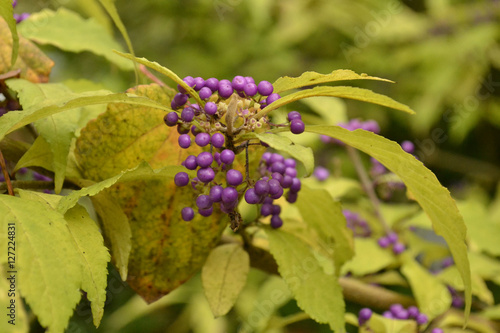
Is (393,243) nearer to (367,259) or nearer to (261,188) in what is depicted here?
(367,259)

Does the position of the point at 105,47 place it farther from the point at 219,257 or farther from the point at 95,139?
the point at 219,257

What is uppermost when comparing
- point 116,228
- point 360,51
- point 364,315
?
point 116,228

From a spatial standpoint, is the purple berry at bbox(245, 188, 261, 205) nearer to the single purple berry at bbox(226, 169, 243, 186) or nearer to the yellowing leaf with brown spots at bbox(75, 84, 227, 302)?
the single purple berry at bbox(226, 169, 243, 186)

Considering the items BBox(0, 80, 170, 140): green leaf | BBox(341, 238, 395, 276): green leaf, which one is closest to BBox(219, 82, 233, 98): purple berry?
BBox(0, 80, 170, 140): green leaf

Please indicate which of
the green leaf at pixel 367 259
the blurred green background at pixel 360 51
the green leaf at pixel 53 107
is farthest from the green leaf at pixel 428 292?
the blurred green background at pixel 360 51

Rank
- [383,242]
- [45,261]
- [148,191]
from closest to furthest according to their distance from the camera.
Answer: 1. [45,261]
2. [148,191]
3. [383,242]

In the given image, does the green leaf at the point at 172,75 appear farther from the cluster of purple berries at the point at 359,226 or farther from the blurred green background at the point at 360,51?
the blurred green background at the point at 360,51

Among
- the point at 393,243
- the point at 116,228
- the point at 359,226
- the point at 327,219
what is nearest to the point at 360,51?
the point at 359,226

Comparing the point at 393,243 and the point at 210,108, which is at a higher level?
the point at 210,108
